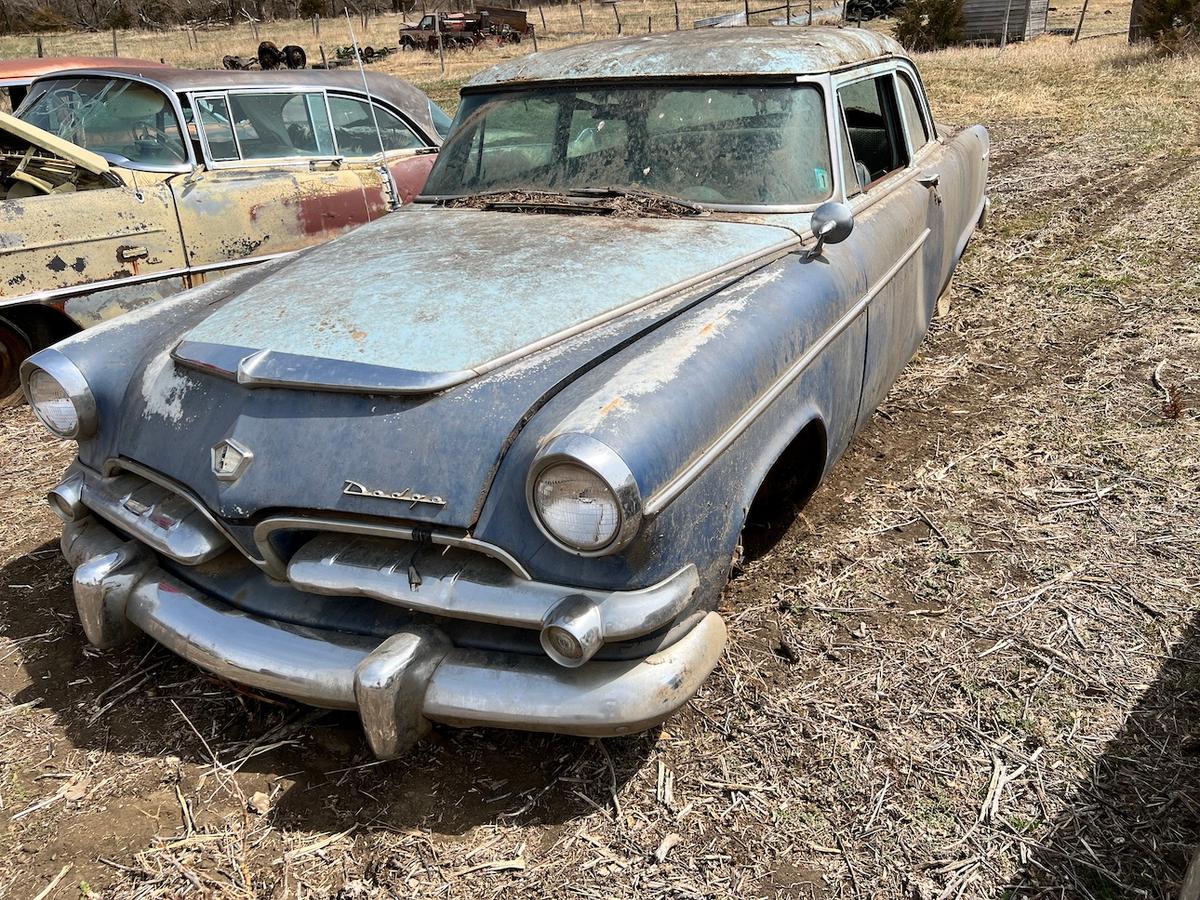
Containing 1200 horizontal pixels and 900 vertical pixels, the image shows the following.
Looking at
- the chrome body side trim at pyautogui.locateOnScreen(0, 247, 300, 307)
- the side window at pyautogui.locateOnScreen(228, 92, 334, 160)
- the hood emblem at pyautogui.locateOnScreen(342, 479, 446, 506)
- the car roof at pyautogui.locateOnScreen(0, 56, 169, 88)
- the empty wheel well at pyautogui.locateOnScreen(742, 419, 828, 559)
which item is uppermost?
the car roof at pyautogui.locateOnScreen(0, 56, 169, 88)

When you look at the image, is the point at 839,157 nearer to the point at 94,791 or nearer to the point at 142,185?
the point at 94,791

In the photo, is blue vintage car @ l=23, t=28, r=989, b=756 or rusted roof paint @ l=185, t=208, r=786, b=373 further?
rusted roof paint @ l=185, t=208, r=786, b=373

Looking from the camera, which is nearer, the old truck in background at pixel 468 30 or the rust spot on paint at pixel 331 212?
the rust spot on paint at pixel 331 212

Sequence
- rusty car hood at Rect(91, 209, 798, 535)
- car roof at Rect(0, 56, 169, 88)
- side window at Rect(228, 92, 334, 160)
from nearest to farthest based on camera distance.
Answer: rusty car hood at Rect(91, 209, 798, 535), side window at Rect(228, 92, 334, 160), car roof at Rect(0, 56, 169, 88)

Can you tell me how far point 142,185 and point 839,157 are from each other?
12.5 feet

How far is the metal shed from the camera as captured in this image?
72.9 ft

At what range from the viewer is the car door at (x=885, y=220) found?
3338 mm

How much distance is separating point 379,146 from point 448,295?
3.97 metres

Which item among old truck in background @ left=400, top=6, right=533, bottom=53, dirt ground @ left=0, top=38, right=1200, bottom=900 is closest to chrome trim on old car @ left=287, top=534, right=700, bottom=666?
dirt ground @ left=0, top=38, right=1200, bottom=900

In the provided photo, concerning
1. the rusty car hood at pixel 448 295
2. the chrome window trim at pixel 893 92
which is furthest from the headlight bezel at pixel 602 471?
the chrome window trim at pixel 893 92

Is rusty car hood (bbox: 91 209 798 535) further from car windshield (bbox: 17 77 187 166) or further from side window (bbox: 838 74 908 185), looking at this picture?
car windshield (bbox: 17 77 187 166)

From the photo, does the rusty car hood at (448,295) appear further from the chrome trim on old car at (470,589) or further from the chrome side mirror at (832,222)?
the chrome trim on old car at (470,589)

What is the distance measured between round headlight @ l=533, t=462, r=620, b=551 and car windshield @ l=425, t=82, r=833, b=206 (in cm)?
157

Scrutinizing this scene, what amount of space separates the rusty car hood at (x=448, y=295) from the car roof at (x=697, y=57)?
624mm
